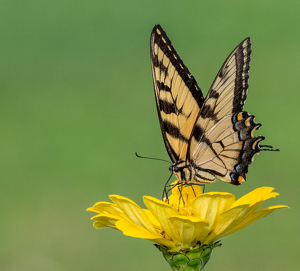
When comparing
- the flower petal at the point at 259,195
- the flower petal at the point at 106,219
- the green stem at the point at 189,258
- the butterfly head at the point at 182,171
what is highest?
the butterfly head at the point at 182,171

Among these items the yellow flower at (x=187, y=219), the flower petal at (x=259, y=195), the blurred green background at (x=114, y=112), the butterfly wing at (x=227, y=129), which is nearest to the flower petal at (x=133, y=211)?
the yellow flower at (x=187, y=219)

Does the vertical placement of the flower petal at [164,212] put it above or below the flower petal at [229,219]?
above

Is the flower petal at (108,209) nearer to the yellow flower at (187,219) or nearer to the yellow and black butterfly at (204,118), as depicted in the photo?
the yellow flower at (187,219)

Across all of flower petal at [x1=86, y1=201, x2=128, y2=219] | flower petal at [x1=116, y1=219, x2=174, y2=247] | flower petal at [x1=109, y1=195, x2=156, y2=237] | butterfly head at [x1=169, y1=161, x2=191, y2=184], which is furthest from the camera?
butterfly head at [x1=169, y1=161, x2=191, y2=184]

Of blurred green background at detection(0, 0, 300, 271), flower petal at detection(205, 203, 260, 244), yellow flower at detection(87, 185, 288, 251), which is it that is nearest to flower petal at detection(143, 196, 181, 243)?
yellow flower at detection(87, 185, 288, 251)

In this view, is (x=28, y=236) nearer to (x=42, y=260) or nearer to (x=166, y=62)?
(x=42, y=260)

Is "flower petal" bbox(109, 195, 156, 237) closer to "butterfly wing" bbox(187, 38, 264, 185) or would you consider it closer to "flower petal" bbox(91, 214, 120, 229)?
"flower petal" bbox(91, 214, 120, 229)

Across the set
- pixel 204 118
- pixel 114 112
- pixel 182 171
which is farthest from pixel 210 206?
pixel 114 112
